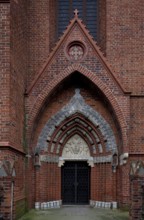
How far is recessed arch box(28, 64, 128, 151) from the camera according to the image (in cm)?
1447

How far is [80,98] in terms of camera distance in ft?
50.4

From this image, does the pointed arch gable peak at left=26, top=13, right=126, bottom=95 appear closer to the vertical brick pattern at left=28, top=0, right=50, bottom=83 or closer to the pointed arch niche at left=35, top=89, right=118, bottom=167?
the vertical brick pattern at left=28, top=0, right=50, bottom=83

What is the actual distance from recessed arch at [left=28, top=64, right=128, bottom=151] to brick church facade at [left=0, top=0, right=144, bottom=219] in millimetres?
34

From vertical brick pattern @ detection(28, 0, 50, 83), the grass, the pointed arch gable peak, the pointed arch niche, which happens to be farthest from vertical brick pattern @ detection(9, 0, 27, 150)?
the grass

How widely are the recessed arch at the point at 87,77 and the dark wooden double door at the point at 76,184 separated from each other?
225 centimetres

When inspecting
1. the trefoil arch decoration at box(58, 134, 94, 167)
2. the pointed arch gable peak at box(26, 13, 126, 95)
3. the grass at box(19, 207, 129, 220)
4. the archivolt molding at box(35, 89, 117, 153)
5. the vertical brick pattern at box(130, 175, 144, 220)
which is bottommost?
the grass at box(19, 207, 129, 220)

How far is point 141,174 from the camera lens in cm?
1109

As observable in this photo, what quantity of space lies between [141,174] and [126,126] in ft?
11.7

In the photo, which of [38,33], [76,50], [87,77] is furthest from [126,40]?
[38,33]

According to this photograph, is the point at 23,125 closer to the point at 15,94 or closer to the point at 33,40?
the point at 15,94

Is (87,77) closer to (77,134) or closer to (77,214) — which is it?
(77,134)

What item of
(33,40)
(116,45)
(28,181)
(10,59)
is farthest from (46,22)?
(28,181)

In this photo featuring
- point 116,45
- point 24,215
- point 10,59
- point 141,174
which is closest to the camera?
point 141,174

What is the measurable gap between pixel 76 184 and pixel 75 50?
16.0 ft
